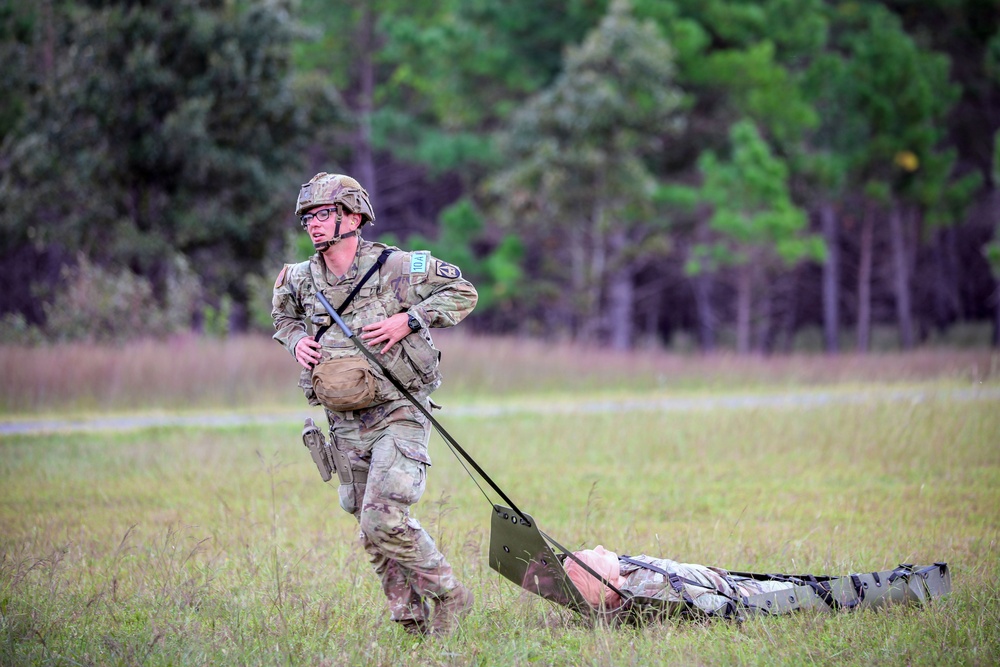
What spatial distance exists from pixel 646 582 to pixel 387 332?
1848 mm

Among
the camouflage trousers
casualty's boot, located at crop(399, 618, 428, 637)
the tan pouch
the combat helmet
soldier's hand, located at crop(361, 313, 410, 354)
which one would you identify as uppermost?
the combat helmet

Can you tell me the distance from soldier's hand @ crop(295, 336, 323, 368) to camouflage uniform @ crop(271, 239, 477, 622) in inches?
1.9

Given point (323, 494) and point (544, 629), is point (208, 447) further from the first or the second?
point (544, 629)

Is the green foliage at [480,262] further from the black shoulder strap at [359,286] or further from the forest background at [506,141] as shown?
the black shoulder strap at [359,286]

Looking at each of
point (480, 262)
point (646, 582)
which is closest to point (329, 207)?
point (646, 582)

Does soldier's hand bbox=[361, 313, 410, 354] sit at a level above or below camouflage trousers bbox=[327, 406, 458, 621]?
above

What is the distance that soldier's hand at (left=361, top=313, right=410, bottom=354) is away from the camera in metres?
5.29

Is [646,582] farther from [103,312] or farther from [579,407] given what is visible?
[103,312]

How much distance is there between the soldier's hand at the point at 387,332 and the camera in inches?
208

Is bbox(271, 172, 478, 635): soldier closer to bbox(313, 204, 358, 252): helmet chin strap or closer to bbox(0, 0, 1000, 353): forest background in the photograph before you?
bbox(313, 204, 358, 252): helmet chin strap

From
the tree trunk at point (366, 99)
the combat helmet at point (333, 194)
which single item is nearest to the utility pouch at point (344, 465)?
the combat helmet at point (333, 194)

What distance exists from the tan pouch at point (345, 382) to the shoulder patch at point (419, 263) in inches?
22.1

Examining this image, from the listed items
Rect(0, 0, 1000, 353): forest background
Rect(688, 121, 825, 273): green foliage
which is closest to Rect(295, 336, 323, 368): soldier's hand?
Rect(0, 0, 1000, 353): forest background

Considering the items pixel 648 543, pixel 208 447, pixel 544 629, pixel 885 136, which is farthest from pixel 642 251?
pixel 544 629
